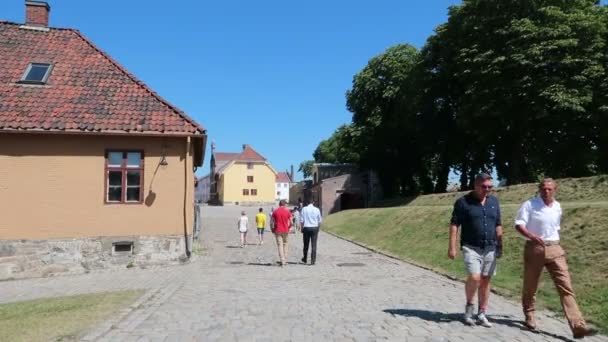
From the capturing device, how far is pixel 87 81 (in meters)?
18.8

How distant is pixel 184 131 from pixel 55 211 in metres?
4.39

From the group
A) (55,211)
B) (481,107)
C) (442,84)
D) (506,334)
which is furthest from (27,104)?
(442,84)

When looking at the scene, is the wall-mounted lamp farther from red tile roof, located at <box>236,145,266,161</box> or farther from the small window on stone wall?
red tile roof, located at <box>236,145,266,161</box>

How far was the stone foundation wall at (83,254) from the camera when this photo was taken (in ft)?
53.6

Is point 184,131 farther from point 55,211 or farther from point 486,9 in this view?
point 486,9

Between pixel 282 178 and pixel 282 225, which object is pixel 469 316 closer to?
pixel 282 225

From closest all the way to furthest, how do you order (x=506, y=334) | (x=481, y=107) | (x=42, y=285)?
(x=506, y=334)
(x=42, y=285)
(x=481, y=107)

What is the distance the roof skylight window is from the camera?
59.8 ft

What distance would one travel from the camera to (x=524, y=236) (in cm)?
769

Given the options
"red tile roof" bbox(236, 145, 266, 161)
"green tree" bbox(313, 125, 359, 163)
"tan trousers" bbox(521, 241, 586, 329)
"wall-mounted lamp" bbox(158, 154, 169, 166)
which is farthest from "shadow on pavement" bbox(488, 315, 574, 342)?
"red tile roof" bbox(236, 145, 266, 161)

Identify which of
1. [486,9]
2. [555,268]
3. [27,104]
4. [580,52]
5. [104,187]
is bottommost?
[555,268]

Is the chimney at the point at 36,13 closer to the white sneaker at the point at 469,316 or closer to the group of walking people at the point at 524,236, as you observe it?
the group of walking people at the point at 524,236

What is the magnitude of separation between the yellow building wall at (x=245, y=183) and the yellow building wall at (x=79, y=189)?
78796 millimetres

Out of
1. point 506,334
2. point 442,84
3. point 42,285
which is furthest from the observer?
point 442,84
